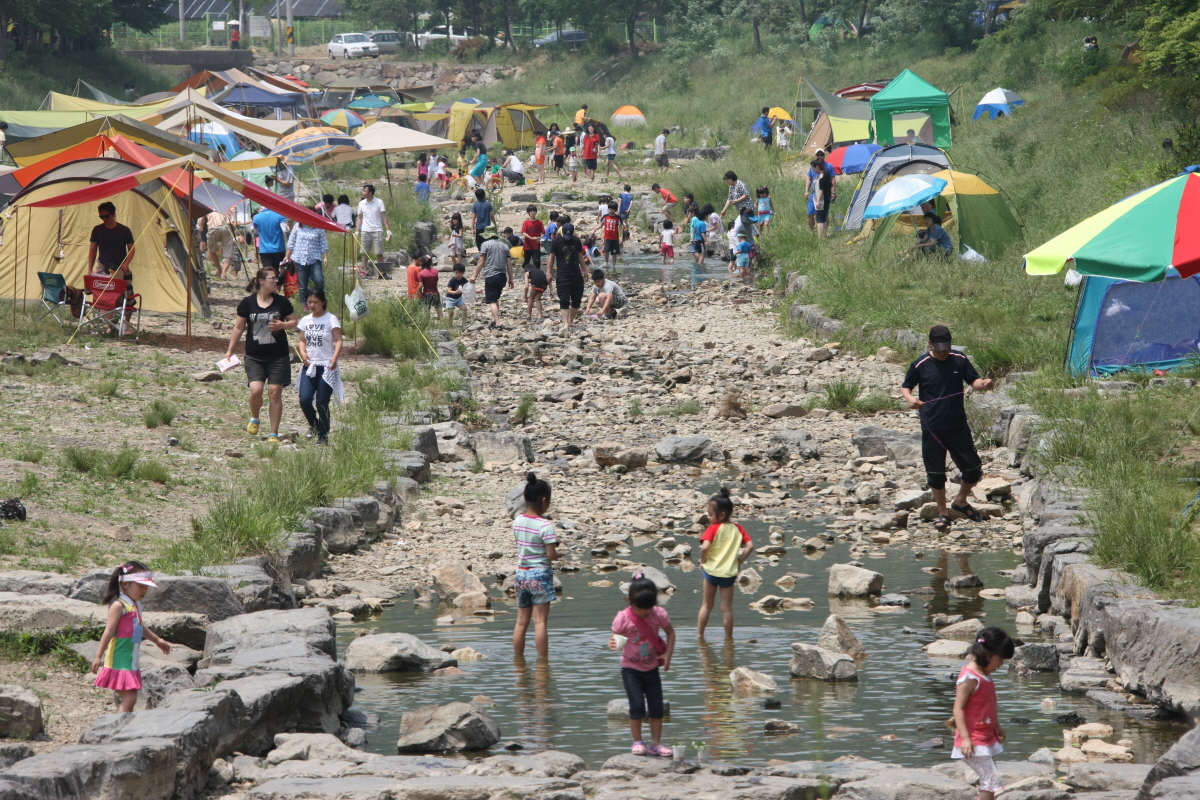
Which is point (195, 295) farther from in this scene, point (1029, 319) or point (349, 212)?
point (1029, 319)

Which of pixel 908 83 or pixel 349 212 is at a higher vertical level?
pixel 908 83

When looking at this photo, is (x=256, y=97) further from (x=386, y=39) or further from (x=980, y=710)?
(x=980, y=710)

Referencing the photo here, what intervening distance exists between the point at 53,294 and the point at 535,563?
34.5 ft

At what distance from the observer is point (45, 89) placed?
159 ft

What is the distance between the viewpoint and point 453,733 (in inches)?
240

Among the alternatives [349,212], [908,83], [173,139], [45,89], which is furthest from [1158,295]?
[45,89]

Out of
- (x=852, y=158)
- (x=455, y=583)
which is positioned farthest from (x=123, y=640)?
(x=852, y=158)

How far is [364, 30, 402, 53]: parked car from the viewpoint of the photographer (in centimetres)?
7200

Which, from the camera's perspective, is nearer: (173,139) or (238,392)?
(238,392)

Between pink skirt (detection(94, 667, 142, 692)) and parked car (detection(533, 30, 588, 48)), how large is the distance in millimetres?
64432

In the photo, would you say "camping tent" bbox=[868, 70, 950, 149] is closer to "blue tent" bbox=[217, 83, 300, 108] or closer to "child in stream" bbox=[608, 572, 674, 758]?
"blue tent" bbox=[217, 83, 300, 108]

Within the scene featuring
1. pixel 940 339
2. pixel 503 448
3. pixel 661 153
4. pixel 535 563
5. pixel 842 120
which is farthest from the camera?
A: pixel 661 153

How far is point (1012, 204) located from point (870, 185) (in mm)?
2263

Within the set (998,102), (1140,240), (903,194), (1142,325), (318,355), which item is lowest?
(318,355)
